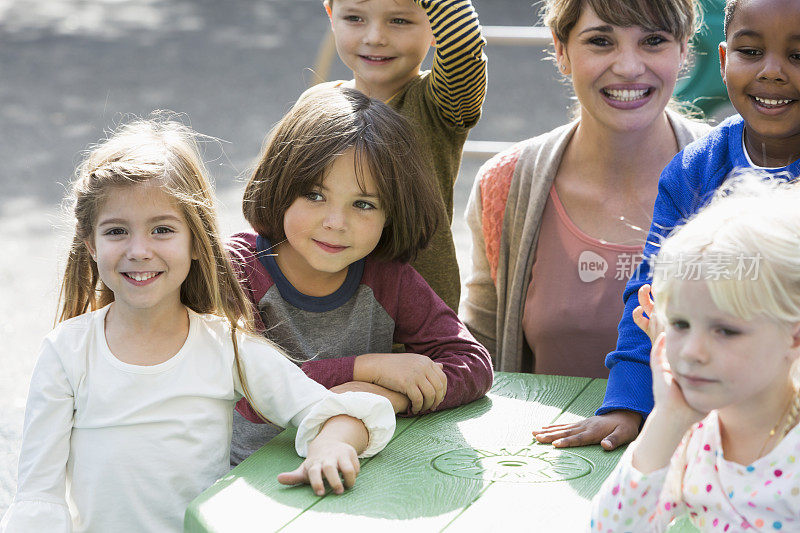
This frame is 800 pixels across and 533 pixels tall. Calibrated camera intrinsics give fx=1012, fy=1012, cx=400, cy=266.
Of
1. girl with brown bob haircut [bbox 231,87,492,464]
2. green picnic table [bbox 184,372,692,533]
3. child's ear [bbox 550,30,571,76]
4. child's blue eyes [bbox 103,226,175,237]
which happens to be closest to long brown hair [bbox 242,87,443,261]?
girl with brown bob haircut [bbox 231,87,492,464]

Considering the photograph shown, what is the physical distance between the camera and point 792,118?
1725 mm

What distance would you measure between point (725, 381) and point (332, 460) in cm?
70

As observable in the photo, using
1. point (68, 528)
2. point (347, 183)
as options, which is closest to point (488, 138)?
point (347, 183)

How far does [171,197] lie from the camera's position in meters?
1.79

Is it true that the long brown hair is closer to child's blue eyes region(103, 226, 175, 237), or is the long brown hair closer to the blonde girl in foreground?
child's blue eyes region(103, 226, 175, 237)

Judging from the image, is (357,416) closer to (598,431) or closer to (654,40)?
(598,431)

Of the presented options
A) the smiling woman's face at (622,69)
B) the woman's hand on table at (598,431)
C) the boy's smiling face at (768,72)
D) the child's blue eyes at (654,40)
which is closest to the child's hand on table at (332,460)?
the woman's hand on table at (598,431)

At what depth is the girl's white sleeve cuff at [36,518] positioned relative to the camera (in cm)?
166

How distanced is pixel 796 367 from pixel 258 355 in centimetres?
94

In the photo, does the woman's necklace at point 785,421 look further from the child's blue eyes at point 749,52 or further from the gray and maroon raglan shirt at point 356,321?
the gray and maroon raglan shirt at point 356,321

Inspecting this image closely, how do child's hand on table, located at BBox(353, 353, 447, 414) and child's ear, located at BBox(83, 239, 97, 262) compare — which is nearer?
child's ear, located at BBox(83, 239, 97, 262)

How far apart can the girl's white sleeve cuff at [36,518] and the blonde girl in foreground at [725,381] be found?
35.8 inches

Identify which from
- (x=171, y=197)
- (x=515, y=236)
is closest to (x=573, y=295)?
(x=515, y=236)

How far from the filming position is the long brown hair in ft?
6.48
